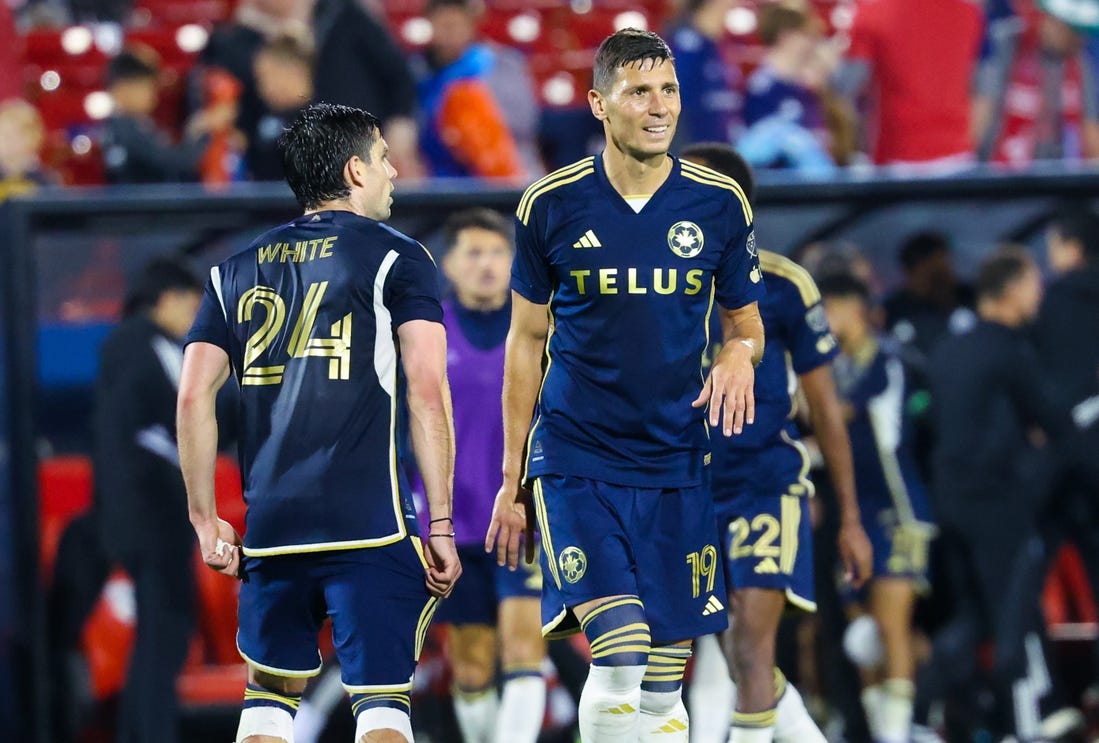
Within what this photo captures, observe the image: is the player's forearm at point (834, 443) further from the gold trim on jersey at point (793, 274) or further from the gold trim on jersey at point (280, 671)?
the gold trim on jersey at point (280, 671)

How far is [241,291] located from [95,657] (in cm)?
446

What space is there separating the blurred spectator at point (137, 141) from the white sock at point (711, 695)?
12.7 feet

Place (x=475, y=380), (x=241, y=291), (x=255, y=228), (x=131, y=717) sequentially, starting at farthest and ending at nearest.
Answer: (x=255, y=228) < (x=131, y=717) < (x=475, y=380) < (x=241, y=291)

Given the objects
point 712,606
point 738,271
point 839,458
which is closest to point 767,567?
point 839,458

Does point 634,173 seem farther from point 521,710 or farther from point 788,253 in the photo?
point 788,253

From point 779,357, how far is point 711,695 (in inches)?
55.3

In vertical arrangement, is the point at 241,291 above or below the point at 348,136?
below

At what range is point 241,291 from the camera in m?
5.34

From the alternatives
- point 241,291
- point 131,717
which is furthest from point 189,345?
point 131,717

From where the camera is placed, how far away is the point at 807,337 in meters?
6.77

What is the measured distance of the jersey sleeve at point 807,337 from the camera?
6.76m

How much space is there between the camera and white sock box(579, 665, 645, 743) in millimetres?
5477

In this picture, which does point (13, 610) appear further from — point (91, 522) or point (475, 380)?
point (475, 380)

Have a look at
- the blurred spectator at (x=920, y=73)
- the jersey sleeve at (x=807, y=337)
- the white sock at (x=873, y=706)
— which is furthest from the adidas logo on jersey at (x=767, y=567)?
the blurred spectator at (x=920, y=73)
